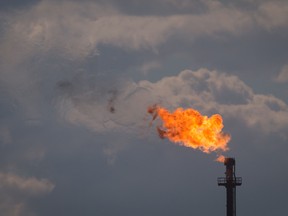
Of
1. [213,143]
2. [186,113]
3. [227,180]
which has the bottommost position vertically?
[227,180]

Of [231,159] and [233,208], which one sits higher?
[231,159]

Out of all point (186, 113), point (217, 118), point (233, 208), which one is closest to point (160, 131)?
point (186, 113)

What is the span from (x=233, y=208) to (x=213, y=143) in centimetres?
841

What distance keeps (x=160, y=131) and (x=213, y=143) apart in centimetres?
700

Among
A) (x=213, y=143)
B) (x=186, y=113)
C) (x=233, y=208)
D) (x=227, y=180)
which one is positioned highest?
(x=186, y=113)

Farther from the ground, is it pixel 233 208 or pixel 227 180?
pixel 227 180

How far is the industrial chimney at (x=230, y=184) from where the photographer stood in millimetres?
47372

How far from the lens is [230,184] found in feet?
156

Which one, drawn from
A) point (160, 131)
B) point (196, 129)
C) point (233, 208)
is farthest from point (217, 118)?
point (233, 208)

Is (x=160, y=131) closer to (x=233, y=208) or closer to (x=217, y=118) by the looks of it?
(x=217, y=118)

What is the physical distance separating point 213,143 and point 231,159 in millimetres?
3023

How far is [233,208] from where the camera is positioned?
47469mm

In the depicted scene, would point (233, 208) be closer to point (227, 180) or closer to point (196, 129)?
point (227, 180)

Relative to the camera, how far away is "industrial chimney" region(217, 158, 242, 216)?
155 ft
